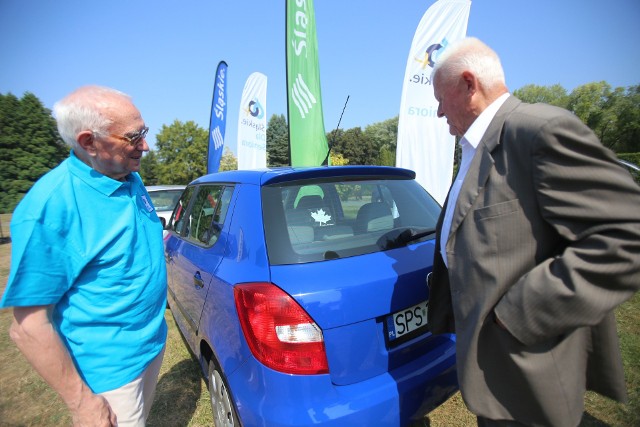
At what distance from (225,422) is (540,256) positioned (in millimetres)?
2020

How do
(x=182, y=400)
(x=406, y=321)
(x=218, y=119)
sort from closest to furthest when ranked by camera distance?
1. (x=406, y=321)
2. (x=182, y=400)
3. (x=218, y=119)

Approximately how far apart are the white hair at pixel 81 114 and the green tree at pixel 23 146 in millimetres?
18592

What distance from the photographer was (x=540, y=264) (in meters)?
1.02

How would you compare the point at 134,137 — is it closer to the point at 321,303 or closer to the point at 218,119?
the point at 321,303

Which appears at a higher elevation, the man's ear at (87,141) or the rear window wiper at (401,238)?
the man's ear at (87,141)

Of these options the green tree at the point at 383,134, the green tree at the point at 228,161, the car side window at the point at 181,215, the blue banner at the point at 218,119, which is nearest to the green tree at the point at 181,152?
the green tree at the point at 228,161

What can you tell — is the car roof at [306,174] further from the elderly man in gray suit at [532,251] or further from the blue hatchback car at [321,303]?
the elderly man in gray suit at [532,251]

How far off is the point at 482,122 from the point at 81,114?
5.22 ft

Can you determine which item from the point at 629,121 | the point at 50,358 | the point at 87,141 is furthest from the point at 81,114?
the point at 629,121

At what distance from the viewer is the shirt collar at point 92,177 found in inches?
51.7

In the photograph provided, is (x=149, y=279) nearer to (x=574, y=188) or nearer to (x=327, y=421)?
(x=327, y=421)

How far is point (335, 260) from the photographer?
1.65 m

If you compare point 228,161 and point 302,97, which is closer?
point 302,97

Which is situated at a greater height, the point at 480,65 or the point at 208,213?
the point at 480,65
